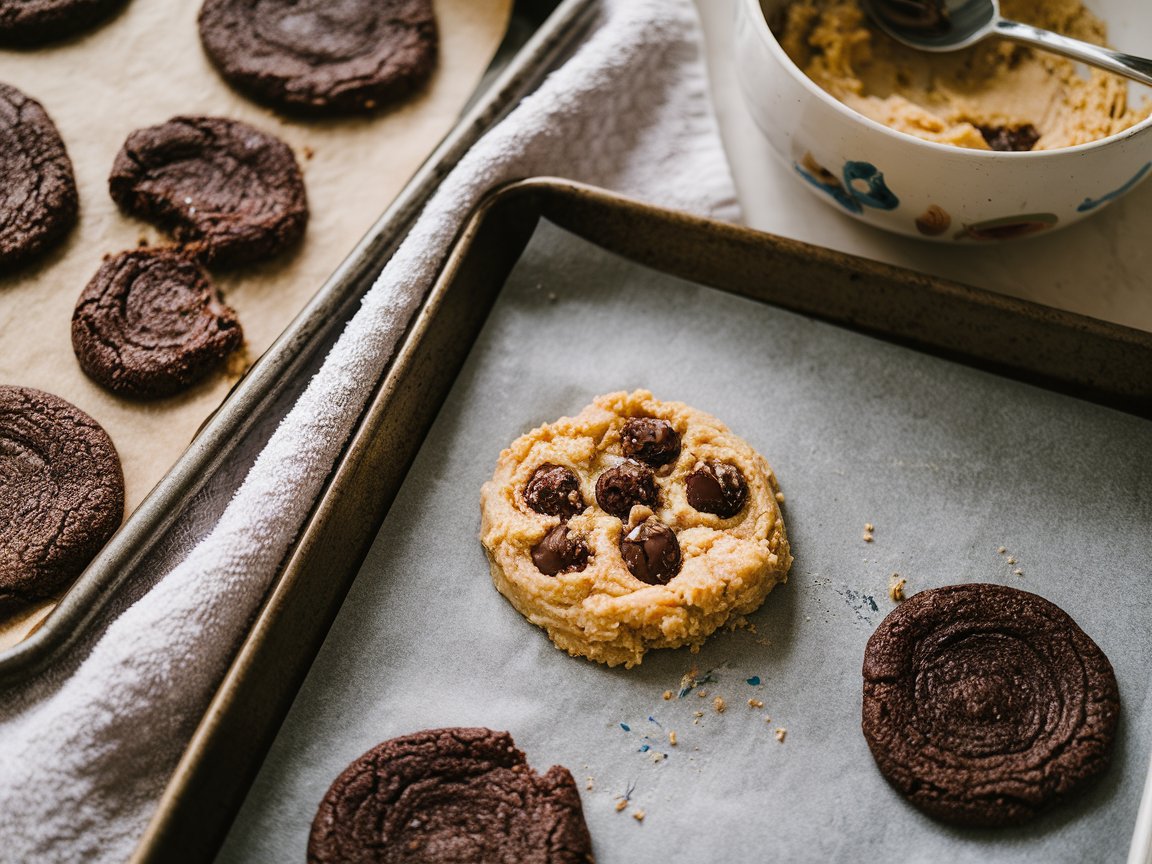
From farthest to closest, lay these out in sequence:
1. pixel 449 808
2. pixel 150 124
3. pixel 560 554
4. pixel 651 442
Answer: pixel 150 124 < pixel 651 442 < pixel 560 554 < pixel 449 808

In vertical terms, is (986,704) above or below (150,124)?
below

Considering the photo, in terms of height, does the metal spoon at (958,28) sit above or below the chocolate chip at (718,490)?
above

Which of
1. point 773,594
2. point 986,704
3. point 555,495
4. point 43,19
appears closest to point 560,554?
point 555,495

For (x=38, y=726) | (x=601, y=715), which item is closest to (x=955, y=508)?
(x=601, y=715)

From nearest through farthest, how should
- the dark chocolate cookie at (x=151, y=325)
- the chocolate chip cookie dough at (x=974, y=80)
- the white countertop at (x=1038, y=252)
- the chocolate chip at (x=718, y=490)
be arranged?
the chocolate chip at (x=718, y=490) → the dark chocolate cookie at (x=151, y=325) → the chocolate chip cookie dough at (x=974, y=80) → the white countertop at (x=1038, y=252)

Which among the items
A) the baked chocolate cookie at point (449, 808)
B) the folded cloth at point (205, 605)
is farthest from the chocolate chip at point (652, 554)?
the folded cloth at point (205, 605)

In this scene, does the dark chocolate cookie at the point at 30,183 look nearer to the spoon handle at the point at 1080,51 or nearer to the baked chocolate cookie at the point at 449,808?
the baked chocolate cookie at the point at 449,808

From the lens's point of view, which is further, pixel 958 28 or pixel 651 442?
pixel 958 28

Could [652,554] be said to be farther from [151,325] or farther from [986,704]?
[151,325]
